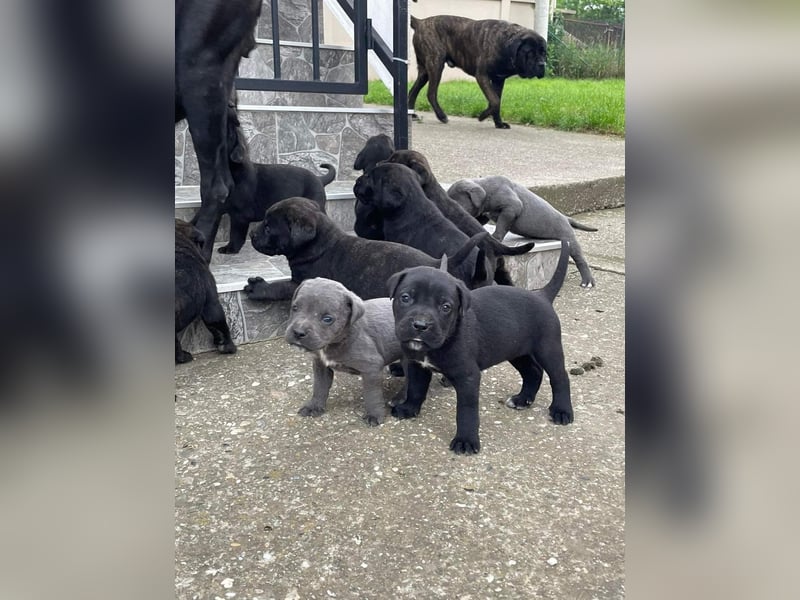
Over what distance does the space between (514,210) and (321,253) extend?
182cm

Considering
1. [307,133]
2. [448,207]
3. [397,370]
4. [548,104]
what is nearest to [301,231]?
[397,370]

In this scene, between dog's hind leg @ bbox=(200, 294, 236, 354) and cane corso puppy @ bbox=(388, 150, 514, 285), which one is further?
cane corso puppy @ bbox=(388, 150, 514, 285)

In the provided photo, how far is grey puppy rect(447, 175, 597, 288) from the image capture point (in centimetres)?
524

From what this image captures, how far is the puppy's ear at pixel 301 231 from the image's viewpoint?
3.91 meters

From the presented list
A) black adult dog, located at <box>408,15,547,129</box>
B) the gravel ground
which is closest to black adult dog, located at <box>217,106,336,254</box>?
the gravel ground

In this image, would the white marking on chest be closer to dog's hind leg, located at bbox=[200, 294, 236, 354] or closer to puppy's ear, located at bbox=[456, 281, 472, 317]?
puppy's ear, located at bbox=[456, 281, 472, 317]

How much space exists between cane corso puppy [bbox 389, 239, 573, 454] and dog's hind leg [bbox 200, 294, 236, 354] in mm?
1090

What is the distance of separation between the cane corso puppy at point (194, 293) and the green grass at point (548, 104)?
785cm

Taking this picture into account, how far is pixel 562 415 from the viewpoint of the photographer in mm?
3193

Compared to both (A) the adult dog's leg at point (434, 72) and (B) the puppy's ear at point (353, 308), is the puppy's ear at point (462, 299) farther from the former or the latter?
(A) the adult dog's leg at point (434, 72)
